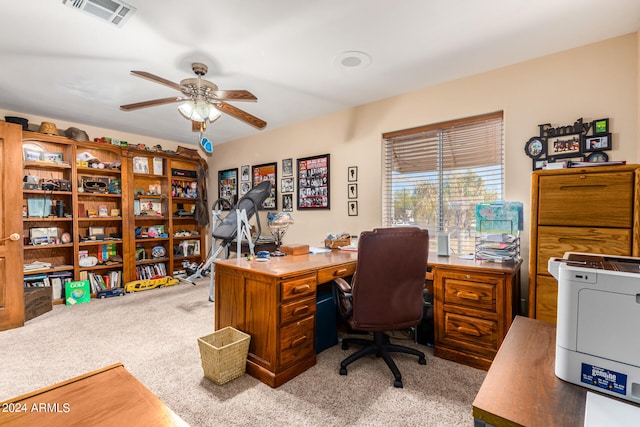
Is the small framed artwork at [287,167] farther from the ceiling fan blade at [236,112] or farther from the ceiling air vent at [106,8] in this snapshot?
the ceiling air vent at [106,8]

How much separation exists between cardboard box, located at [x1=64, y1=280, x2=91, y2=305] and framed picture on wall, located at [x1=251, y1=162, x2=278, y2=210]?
2.61 meters

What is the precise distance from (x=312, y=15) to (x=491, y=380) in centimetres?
224

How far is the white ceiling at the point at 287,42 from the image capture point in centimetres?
195

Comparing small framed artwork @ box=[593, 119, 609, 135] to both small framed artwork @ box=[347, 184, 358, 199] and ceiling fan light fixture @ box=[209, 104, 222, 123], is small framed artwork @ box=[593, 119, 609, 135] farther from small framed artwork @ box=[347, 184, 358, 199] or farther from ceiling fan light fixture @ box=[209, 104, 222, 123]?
ceiling fan light fixture @ box=[209, 104, 222, 123]

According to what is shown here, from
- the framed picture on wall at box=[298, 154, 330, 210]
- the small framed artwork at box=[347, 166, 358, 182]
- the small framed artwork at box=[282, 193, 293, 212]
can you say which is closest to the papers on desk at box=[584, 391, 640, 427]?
the small framed artwork at box=[347, 166, 358, 182]

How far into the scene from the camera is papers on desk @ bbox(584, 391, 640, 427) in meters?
0.67

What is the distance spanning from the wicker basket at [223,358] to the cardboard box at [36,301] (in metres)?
2.72

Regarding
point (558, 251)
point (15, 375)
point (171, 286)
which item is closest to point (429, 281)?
point (558, 251)

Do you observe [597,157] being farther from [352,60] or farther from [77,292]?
[77,292]

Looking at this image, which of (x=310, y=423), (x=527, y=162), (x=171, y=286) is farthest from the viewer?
(x=171, y=286)

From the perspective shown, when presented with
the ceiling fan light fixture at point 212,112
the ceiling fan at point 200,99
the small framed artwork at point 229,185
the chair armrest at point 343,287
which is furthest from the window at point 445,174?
the small framed artwork at point 229,185

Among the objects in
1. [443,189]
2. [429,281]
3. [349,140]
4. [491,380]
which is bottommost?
[429,281]

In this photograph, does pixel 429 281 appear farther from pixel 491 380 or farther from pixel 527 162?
pixel 491 380

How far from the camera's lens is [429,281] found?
2695 millimetres
